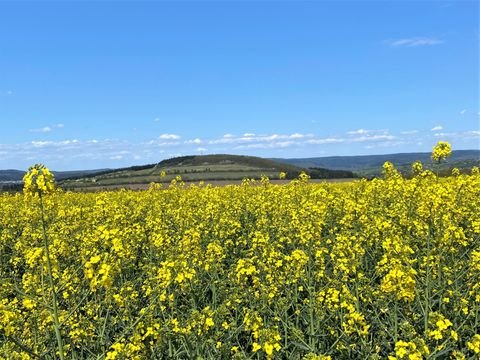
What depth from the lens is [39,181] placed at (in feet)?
12.2

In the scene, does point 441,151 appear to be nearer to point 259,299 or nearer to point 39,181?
point 259,299

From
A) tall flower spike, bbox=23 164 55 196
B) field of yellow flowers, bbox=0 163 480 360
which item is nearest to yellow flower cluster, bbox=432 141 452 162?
field of yellow flowers, bbox=0 163 480 360

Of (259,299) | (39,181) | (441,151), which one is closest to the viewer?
(39,181)

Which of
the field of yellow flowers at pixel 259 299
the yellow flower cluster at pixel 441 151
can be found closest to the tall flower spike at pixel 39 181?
the field of yellow flowers at pixel 259 299

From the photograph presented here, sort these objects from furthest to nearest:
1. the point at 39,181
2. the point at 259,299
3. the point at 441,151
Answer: the point at 441,151, the point at 259,299, the point at 39,181

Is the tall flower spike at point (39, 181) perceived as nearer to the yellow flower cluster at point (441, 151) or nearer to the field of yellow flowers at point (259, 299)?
the field of yellow flowers at point (259, 299)

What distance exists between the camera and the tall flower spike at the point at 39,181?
3725 millimetres

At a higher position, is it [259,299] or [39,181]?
[39,181]

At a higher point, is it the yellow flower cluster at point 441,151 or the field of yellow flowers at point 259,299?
the yellow flower cluster at point 441,151

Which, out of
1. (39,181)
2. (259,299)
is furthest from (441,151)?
(39,181)

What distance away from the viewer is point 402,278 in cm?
484

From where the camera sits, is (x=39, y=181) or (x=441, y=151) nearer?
(x=39, y=181)

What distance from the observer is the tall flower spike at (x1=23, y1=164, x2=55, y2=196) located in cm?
372

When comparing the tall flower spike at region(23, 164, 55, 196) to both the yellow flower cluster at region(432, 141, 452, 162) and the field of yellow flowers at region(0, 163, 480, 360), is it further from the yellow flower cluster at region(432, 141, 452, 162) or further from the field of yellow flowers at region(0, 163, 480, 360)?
the yellow flower cluster at region(432, 141, 452, 162)
